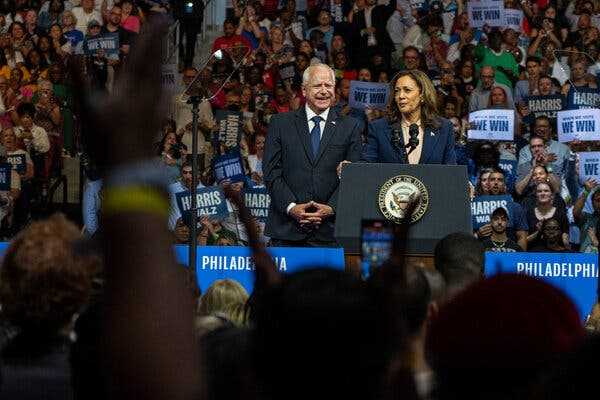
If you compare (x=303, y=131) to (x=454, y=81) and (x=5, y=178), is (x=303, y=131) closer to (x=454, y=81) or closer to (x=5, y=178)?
(x=5, y=178)

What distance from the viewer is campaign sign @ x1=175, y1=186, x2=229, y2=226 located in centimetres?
1130

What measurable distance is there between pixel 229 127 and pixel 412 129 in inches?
274

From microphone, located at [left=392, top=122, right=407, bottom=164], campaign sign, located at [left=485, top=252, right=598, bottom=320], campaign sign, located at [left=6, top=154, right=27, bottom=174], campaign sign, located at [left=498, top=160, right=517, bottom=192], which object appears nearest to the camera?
microphone, located at [left=392, top=122, right=407, bottom=164]

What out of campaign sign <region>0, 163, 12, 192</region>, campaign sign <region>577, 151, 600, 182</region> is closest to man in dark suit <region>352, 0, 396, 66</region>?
campaign sign <region>577, 151, 600, 182</region>

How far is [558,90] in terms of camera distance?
47.1 feet

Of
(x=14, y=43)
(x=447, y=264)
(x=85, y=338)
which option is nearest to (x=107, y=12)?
(x=14, y=43)

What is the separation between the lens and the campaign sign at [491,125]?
1301 centimetres

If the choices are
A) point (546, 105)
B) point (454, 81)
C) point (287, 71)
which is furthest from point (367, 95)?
point (546, 105)

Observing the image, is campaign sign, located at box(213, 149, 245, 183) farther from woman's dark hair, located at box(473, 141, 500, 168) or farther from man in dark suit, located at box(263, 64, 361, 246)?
man in dark suit, located at box(263, 64, 361, 246)

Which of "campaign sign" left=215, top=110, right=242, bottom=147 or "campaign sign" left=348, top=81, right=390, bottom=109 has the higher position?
"campaign sign" left=348, top=81, right=390, bottom=109

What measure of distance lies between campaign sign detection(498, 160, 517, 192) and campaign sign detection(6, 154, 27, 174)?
→ 16.1 ft

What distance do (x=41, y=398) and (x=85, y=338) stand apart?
0.28 m

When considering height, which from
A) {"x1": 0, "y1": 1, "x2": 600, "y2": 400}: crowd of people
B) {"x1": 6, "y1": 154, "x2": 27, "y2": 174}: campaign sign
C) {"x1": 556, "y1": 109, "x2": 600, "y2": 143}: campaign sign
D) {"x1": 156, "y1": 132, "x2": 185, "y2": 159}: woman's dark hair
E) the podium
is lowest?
{"x1": 0, "y1": 1, "x2": 600, "y2": 400}: crowd of people

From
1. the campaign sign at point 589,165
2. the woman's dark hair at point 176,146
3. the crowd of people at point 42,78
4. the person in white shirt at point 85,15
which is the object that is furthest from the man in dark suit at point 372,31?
the campaign sign at point 589,165
